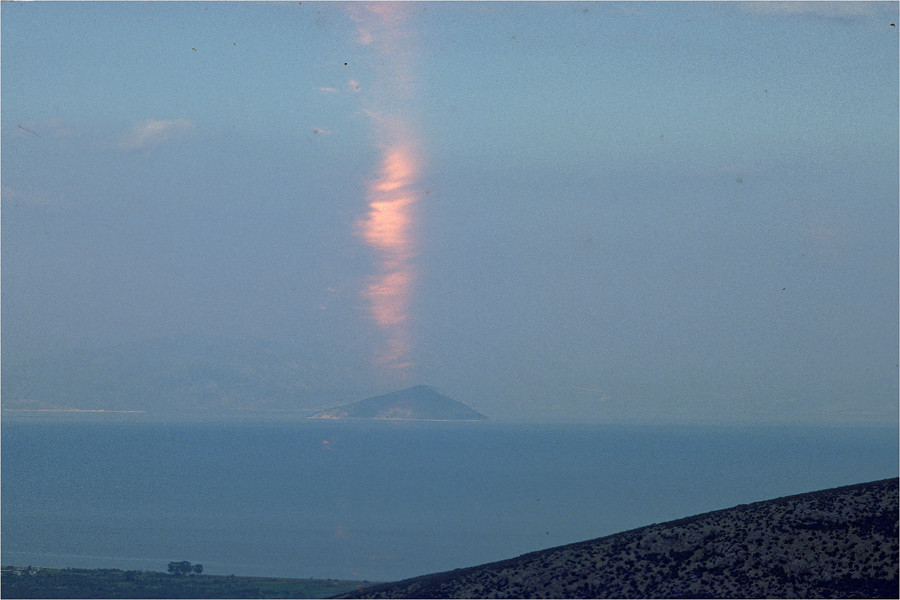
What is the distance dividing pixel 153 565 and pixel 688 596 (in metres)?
168

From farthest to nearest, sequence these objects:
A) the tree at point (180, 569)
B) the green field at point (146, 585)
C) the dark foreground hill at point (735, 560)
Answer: the tree at point (180, 569), the green field at point (146, 585), the dark foreground hill at point (735, 560)

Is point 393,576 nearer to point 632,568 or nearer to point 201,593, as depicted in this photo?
point 201,593

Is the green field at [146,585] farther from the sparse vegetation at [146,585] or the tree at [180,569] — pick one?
the tree at [180,569]

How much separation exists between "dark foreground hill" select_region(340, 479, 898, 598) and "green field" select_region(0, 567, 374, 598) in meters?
94.1

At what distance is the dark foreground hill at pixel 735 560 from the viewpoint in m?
42.6

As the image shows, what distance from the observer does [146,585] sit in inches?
5832

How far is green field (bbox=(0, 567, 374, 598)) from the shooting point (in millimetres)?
134125

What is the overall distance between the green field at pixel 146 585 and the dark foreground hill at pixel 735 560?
94.1 m

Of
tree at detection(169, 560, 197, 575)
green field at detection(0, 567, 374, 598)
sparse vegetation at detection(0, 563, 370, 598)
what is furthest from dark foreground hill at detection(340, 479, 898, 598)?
tree at detection(169, 560, 197, 575)

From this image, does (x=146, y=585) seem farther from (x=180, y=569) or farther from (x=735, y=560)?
(x=735, y=560)

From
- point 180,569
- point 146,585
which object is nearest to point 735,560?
point 146,585

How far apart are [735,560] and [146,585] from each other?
12627cm

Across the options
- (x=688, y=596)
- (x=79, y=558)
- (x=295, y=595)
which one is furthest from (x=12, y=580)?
(x=688, y=596)

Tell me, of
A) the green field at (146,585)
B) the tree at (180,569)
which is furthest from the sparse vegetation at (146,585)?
the tree at (180,569)
